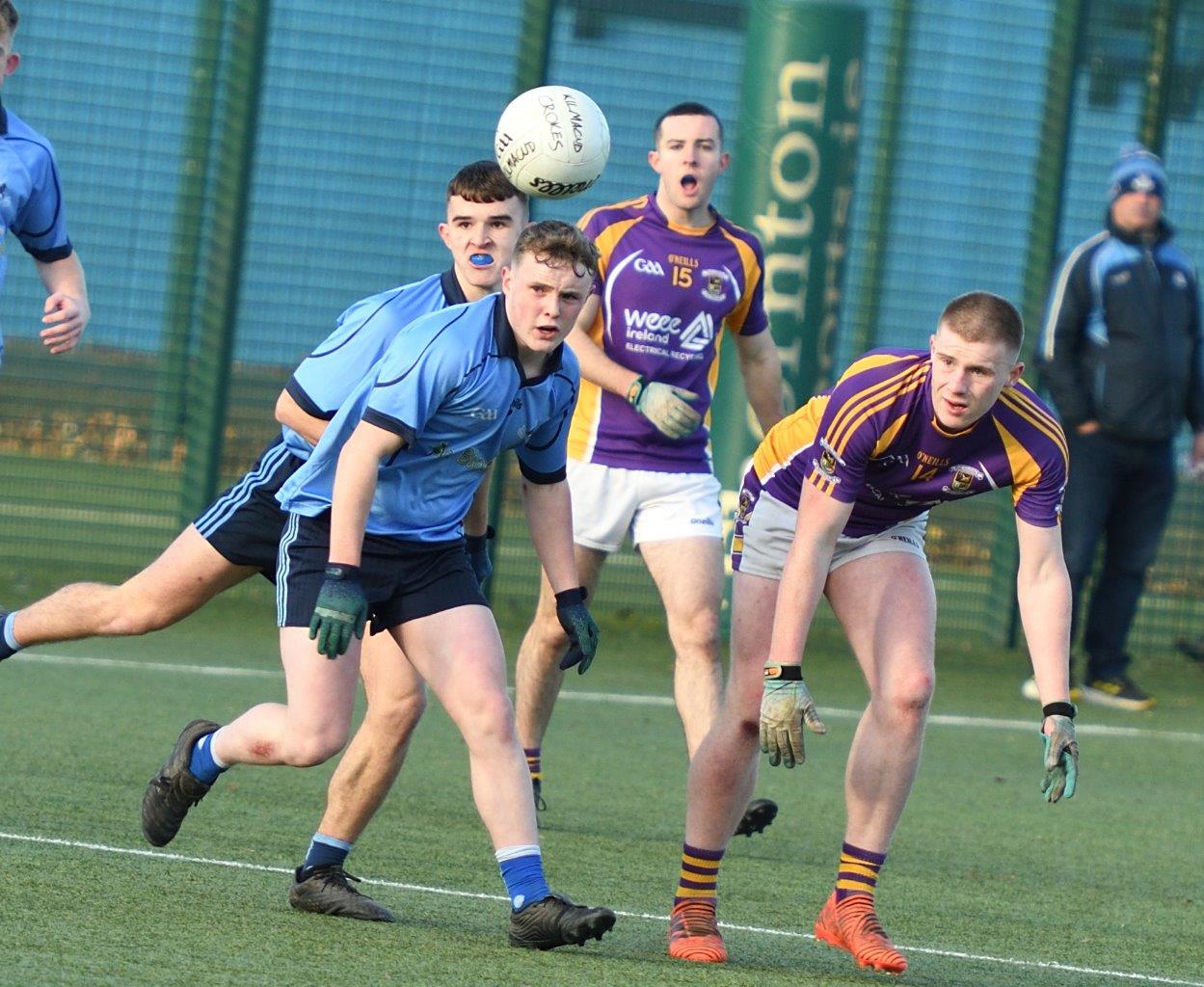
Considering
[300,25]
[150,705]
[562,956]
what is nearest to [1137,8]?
[300,25]

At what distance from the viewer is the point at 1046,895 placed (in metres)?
6.28

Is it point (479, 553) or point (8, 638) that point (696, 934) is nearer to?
point (479, 553)

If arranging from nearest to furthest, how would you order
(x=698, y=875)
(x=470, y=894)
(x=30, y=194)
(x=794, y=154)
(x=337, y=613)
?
1. (x=337, y=613)
2. (x=698, y=875)
3. (x=470, y=894)
4. (x=30, y=194)
5. (x=794, y=154)

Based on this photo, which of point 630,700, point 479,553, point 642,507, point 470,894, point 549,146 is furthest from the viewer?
point 630,700

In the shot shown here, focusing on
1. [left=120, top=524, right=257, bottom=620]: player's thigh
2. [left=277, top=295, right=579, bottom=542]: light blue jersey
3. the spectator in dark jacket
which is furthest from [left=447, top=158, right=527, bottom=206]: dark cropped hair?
the spectator in dark jacket

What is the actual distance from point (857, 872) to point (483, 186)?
2.08 metres

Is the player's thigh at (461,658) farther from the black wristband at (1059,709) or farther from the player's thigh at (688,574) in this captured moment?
the player's thigh at (688,574)

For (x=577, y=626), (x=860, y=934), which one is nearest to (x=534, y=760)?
(x=577, y=626)

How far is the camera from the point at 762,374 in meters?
7.63

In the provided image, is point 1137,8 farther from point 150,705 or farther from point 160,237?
point 150,705

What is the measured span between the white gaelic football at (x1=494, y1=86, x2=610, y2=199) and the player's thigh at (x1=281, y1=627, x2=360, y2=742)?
1688 mm

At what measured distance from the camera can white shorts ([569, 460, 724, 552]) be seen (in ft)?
23.8

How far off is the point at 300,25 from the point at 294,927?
8321mm

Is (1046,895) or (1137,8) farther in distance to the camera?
(1137,8)
